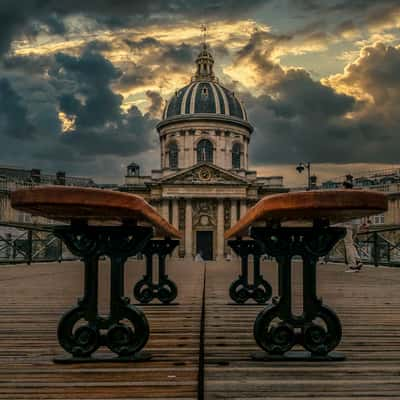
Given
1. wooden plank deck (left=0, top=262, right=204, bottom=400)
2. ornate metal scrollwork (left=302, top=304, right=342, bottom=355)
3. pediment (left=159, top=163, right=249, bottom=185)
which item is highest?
pediment (left=159, top=163, right=249, bottom=185)

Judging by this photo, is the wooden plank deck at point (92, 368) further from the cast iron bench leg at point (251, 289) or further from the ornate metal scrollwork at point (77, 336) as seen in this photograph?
the cast iron bench leg at point (251, 289)

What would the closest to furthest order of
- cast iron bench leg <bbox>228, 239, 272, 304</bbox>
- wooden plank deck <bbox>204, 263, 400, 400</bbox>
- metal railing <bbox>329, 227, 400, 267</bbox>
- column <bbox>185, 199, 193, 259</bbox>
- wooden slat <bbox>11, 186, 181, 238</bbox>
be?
wooden plank deck <bbox>204, 263, 400, 400</bbox>, wooden slat <bbox>11, 186, 181, 238</bbox>, cast iron bench leg <bbox>228, 239, 272, 304</bbox>, metal railing <bbox>329, 227, 400, 267</bbox>, column <bbox>185, 199, 193, 259</bbox>

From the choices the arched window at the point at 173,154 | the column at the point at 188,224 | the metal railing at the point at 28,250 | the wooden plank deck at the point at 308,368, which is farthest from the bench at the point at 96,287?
the arched window at the point at 173,154

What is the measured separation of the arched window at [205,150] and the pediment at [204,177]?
25.2ft

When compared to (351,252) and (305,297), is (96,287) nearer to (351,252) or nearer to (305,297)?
(305,297)

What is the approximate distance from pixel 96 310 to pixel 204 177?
49.7m

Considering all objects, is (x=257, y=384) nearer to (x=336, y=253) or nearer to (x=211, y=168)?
(x=336, y=253)

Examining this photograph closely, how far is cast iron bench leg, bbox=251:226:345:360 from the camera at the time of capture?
286 centimetres

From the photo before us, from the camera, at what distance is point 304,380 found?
7.66 ft

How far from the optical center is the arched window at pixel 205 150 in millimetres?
60281

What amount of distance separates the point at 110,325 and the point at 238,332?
3.52 ft

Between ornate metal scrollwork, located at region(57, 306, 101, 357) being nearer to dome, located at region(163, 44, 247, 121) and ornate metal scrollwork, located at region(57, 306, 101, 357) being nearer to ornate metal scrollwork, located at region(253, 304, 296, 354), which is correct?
ornate metal scrollwork, located at region(253, 304, 296, 354)

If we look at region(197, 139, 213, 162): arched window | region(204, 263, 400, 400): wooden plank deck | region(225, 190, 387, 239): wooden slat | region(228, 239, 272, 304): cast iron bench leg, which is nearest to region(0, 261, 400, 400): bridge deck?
region(204, 263, 400, 400): wooden plank deck

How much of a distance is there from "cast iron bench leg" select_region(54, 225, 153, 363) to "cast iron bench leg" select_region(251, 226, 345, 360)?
659 millimetres
